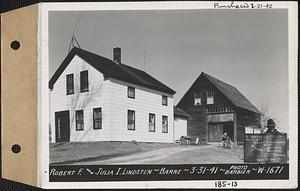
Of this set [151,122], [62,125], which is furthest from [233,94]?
[62,125]

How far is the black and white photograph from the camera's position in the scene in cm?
128

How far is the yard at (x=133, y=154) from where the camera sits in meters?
1.28

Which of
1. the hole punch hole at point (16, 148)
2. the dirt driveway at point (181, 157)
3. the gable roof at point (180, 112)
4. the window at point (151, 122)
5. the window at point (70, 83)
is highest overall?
the window at point (70, 83)

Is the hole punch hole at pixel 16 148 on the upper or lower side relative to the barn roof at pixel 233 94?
lower

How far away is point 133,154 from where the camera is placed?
129 cm

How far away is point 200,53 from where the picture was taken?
4.22 feet

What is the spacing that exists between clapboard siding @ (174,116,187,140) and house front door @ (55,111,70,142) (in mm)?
276

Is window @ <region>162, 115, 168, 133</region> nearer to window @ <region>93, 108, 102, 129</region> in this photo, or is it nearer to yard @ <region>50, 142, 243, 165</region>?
yard @ <region>50, 142, 243, 165</region>

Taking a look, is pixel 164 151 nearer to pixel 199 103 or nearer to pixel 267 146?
pixel 199 103

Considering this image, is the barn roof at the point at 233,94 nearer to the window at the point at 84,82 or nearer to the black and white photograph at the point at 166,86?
the black and white photograph at the point at 166,86

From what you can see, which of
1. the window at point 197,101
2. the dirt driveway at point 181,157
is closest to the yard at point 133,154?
the dirt driveway at point 181,157

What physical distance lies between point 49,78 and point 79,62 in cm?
9

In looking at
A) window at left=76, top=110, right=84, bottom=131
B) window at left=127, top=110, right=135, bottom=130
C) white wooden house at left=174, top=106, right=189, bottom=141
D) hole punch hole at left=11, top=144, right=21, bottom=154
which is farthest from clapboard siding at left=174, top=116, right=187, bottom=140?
hole punch hole at left=11, top=144, right=21, bottom=154

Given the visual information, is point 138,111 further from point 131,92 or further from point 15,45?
point 15,45
